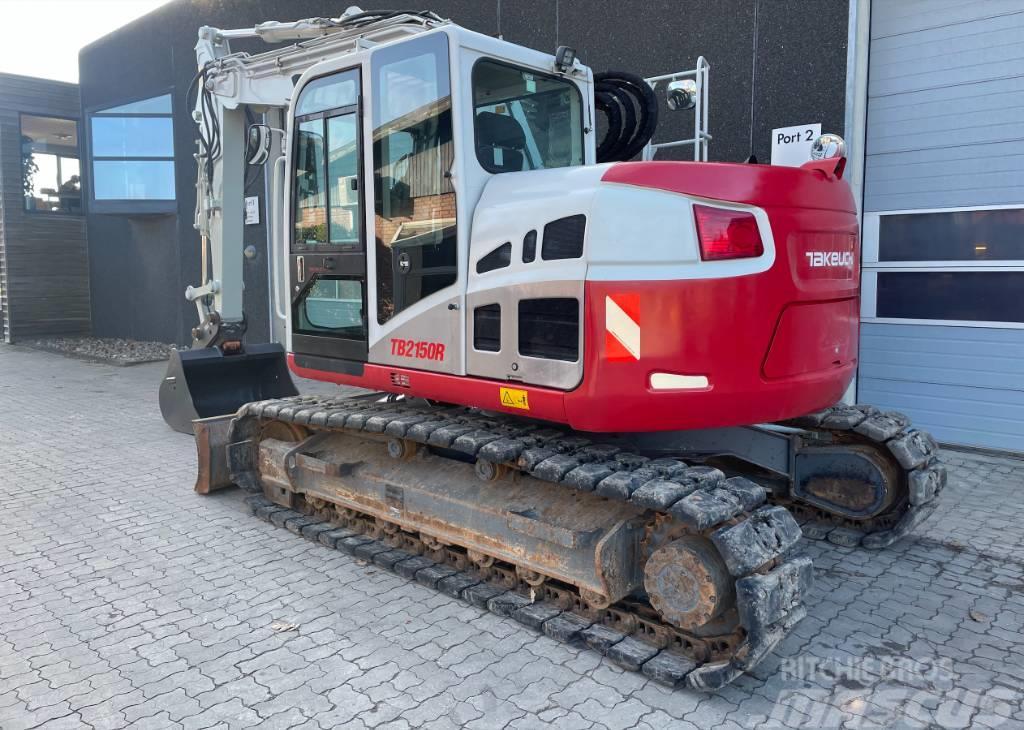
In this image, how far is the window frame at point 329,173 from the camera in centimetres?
455

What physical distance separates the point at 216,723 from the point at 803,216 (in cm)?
330

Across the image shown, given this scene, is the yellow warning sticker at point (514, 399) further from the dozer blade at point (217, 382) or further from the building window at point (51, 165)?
the building window at point (51, 165)

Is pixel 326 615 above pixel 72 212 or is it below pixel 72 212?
below

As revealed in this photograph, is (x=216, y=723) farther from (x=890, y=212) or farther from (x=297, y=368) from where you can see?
(x=890, y=212)

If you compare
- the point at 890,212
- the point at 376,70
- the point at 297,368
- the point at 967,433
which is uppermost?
the point at 376,70

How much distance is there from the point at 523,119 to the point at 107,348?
13.9m

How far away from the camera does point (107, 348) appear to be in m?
15.7

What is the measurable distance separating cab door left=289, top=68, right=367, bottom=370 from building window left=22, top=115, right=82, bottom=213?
1494 centimetres

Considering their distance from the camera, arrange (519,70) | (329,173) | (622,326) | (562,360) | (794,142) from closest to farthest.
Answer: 1. (622,326)
2. (562,360)
3. (519,70)
4. (329,173)
5. (794,142)

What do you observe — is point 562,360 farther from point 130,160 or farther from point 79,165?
point 79,165

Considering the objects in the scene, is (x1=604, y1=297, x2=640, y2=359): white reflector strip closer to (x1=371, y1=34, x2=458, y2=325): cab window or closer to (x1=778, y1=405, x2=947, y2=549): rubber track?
(x1=371, y1=34, x2=458, y2=325): cab window

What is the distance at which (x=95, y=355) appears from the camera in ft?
48.2

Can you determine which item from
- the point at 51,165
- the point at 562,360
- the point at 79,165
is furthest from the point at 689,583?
the point at 51,165

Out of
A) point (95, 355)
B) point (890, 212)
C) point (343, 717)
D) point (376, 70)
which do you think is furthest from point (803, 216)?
point (95, 355)
